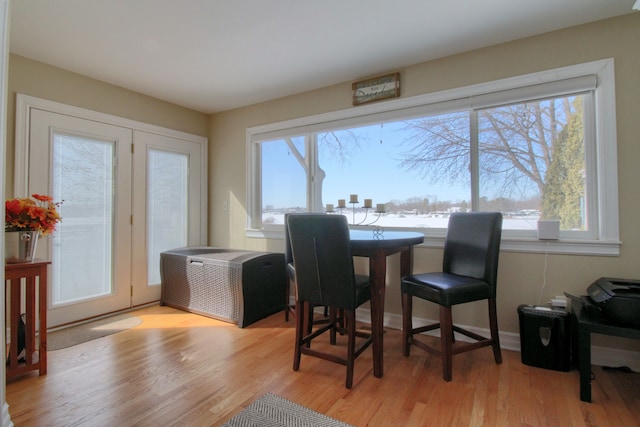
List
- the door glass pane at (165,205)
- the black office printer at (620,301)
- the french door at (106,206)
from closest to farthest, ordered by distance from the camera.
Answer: the black office printer at (620,301) → the french door at (106,206) → the door glass pane at (165,205)

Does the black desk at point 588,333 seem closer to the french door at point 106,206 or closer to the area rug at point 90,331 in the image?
the area rug at point 90,331

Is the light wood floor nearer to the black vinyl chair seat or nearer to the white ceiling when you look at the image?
the black vinyl chair seat

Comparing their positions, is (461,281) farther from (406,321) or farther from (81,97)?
(81,97)

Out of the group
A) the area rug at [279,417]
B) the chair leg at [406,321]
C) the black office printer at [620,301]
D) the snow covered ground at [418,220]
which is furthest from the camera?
the snow covered ground at [418,220]

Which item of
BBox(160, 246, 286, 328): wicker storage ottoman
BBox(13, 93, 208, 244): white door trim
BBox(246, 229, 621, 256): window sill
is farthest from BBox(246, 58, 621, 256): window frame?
BBox(13, 93, 208, 244): white door trim

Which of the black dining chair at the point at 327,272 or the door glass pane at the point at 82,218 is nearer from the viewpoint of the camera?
the black dining chair at the point at 327,272

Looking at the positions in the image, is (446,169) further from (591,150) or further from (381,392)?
(381,392)

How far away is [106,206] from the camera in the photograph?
9.98ft

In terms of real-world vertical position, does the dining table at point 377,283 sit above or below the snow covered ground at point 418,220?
below

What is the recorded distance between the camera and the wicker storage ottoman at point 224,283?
2760 millimetres

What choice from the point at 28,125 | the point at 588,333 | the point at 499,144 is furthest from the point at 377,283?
the point at 28,125

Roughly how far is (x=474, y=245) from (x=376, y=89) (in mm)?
1644

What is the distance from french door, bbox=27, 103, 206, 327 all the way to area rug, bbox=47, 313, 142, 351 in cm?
14

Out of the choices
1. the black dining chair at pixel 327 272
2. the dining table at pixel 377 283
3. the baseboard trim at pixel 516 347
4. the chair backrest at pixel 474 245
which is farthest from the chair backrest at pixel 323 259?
the baseboard trim at pixel 516 347
